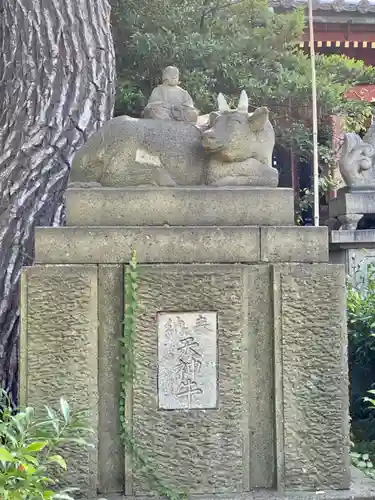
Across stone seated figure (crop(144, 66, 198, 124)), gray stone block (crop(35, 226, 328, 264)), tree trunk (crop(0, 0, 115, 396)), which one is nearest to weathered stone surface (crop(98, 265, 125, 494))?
gray stone block (crop(35, 226, 328, 264))

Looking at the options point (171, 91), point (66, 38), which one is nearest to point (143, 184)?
point (171, 91)

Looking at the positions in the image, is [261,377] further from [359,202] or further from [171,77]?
[359,202]

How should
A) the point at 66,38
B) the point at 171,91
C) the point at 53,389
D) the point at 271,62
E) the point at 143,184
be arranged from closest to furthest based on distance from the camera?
the point at 53,389 → the point at 143,184 → the point at 171,91 → the point at 66,38 → the point at 271,62

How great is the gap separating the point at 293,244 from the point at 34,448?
1.45 m

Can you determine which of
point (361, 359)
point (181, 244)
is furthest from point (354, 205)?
point (181, 244)

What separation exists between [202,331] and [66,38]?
Answer: 3.27m

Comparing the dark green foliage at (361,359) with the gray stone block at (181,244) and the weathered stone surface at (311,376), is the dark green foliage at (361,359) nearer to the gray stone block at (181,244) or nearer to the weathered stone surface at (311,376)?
the weathered stone surface at (311,376)

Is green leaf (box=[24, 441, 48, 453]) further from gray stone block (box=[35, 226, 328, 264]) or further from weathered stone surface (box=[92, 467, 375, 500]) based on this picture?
gray stone block (box=[35, 226, 328, 264])

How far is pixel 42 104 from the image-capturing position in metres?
5.21

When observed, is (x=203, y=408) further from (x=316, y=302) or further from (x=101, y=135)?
(x=101, y=135)

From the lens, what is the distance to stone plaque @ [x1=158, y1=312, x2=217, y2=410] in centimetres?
301

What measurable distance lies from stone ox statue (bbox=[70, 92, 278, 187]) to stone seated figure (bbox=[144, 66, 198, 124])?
5.7 inches

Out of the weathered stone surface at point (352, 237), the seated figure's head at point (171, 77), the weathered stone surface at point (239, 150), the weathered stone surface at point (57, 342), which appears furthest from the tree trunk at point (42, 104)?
the weathered stone surface at point (352, 237)

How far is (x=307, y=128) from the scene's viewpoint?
816cm
